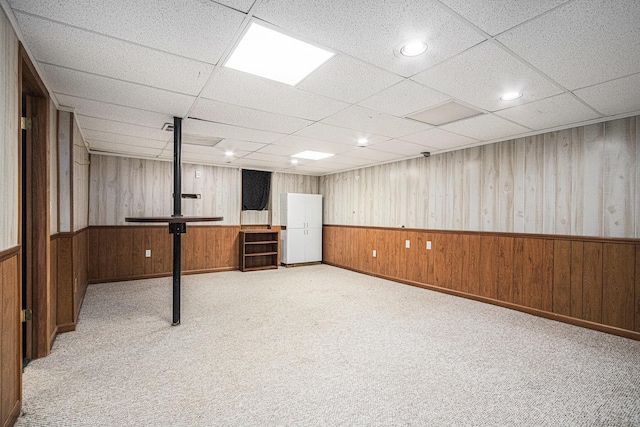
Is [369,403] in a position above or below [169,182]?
below

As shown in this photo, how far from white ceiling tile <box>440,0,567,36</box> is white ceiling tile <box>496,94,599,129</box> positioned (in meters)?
1.43

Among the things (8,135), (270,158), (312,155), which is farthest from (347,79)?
(270,158)

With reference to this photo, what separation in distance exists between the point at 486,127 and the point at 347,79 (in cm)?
213

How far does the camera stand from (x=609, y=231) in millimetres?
3340

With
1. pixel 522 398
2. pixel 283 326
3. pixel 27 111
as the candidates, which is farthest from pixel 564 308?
pixel 27 111

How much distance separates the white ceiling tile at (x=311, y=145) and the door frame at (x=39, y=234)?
2499 mm

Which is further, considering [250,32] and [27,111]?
[27,111]

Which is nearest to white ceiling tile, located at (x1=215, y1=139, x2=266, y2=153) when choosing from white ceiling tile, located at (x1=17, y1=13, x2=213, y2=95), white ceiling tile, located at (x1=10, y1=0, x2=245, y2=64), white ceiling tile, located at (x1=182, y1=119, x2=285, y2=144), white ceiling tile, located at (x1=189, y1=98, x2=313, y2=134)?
white ceiling tile, located at (x1=182, y1=119, x2=285, y2=144)

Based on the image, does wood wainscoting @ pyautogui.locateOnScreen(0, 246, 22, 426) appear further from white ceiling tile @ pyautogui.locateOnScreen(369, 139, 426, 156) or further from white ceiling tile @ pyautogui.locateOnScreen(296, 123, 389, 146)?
white ceiling tile @ pyautogui.locateOnScreen(369, 139, 426, 156)

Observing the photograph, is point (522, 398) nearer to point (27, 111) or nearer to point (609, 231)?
point (609, 231)

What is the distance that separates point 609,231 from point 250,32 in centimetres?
401

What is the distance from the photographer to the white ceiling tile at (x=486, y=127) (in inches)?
133

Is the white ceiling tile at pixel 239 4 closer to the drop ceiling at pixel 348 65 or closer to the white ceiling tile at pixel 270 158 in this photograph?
the drop ceiling at pixel 348 65

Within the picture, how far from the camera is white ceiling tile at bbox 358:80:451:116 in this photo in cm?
256
